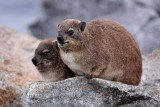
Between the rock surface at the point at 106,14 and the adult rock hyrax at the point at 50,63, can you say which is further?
the rock surface at the point at 106,14

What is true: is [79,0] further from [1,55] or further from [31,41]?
[1,55]

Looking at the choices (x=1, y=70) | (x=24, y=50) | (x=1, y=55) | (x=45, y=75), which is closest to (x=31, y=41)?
(x=24, y=50)

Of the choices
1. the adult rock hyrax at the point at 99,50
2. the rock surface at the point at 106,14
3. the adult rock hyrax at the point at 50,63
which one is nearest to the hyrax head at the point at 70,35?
the adult rock hyrax at the point at 99,50

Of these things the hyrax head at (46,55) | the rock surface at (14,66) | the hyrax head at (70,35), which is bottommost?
the rock surface at (14,66)

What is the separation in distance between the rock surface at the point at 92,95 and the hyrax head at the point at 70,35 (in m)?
0.75

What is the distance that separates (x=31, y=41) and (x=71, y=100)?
17.6 feet

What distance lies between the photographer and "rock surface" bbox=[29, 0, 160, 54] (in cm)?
1336

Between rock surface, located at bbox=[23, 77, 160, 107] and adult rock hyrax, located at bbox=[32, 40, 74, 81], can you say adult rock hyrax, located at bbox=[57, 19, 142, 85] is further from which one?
adult rock hyrax, located at bbox=[32, 40, 74, 81]

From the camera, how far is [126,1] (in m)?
15.1

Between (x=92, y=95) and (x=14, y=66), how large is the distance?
363 centimetres

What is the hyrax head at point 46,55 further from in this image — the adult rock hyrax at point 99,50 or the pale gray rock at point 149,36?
the pale gray rock at point 149,36

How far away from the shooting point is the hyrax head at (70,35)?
6.62m

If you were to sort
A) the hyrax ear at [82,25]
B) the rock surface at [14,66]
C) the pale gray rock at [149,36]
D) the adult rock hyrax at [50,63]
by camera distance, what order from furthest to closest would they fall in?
the pale gray rock at [149,36] < the rock surface at [14,66] < the adult rock hyrax at [50,63] < the hyrax ear at [82,25]

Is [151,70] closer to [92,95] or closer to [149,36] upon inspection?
[92,95]
